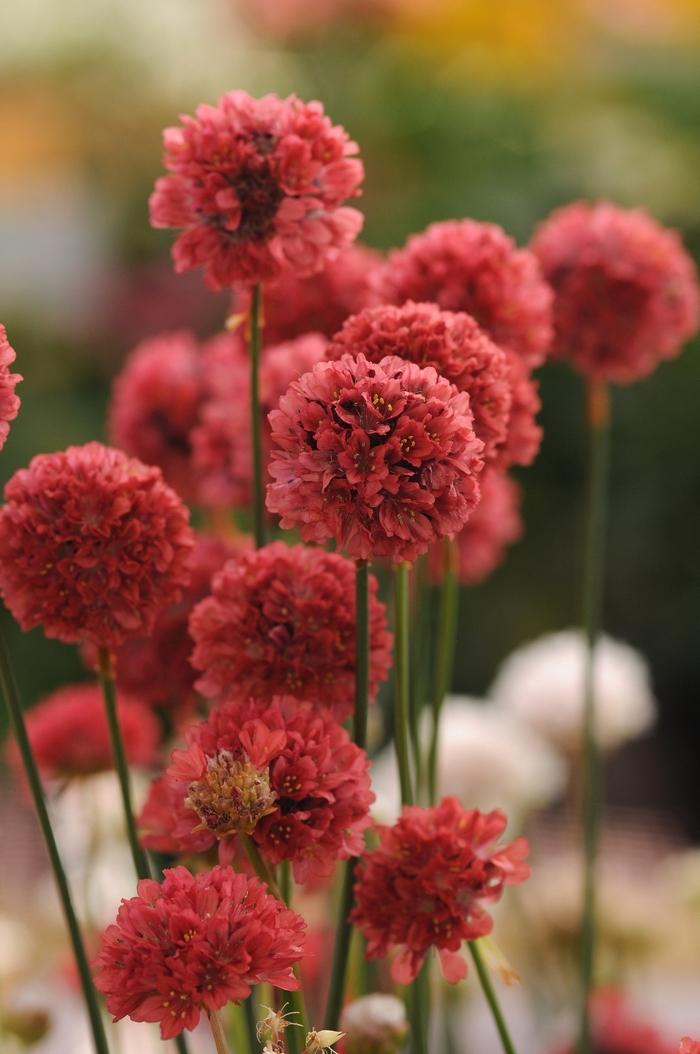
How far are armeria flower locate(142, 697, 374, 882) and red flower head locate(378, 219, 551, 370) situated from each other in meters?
0.14

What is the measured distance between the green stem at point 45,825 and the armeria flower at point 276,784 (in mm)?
34

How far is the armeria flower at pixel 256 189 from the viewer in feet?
1.06

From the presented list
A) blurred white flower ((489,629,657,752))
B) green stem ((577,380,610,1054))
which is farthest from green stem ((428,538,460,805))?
blurred white flower ((489,629,657,752))

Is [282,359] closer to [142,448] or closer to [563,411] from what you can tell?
[142,448]

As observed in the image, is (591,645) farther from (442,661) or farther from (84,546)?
(84,546)

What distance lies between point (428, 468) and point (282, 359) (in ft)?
0.50

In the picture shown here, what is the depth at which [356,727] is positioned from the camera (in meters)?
0.30

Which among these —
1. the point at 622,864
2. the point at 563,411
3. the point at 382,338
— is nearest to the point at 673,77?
the point at 563,411

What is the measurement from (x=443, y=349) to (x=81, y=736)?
23 centimetres

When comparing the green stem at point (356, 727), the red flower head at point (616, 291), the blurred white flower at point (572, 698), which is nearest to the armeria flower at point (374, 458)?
the green stem at point (356, 727)

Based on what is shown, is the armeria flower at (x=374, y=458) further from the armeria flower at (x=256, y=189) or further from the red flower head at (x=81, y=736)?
the red flower head at (x=81, y=736)

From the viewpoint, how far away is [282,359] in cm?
41

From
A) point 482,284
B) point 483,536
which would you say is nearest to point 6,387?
point 482,284

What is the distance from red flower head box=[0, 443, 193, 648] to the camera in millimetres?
305
